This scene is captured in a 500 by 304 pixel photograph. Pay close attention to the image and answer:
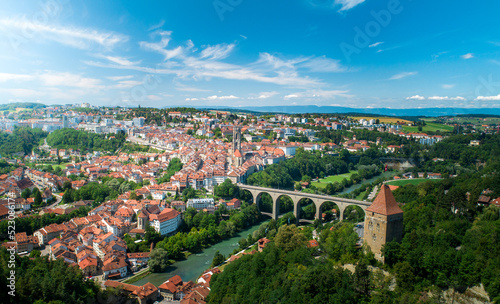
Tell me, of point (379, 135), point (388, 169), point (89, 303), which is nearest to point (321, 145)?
point (388, 169)

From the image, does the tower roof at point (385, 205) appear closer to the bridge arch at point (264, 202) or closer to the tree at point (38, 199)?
the bridge arch at point (264, 202)

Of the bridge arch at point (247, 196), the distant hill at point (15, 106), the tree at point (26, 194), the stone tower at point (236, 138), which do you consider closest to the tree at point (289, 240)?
the bridge arch at point (247, 196)

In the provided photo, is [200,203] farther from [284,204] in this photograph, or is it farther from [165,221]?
[284,204]

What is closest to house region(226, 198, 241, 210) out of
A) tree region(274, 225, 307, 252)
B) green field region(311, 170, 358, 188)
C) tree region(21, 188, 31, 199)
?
tree region(274, 225, 307, 252)

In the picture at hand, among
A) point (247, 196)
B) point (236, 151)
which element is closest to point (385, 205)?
point (247, 196)

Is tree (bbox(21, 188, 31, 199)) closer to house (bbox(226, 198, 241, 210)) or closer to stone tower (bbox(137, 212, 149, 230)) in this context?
stone tower (bbox(137, 212, 149, 230))
